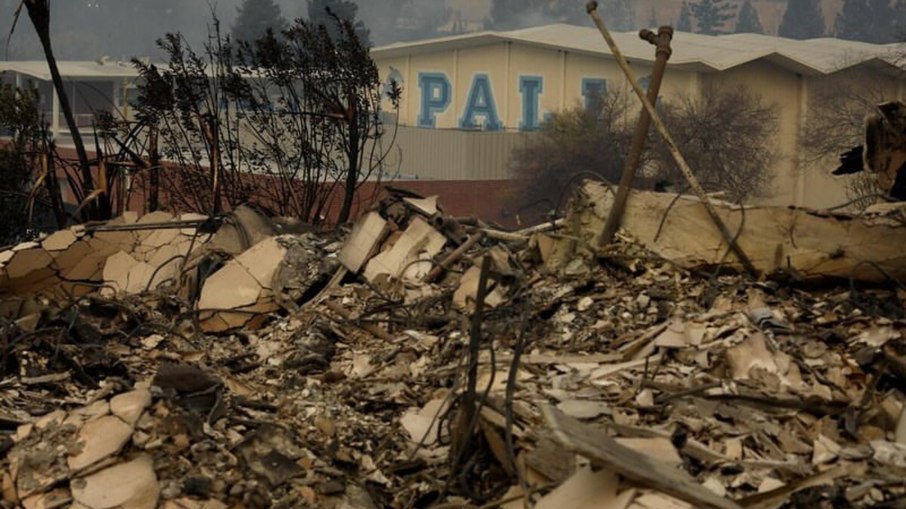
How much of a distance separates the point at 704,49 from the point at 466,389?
43724mm

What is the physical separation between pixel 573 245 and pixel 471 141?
36963 millimetres

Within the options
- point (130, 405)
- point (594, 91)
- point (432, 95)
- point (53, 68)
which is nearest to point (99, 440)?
point (130, 405)

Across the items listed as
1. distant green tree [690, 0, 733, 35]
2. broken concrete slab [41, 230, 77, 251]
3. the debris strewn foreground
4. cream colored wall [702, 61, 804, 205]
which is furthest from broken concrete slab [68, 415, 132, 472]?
distant green tree [690, 0, 733, 35]

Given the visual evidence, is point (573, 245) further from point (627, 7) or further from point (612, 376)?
point (627, 7)

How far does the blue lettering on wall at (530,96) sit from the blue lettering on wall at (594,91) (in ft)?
6.72

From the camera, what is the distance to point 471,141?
44438mm

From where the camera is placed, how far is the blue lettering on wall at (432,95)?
5262cm

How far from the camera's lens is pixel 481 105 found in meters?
51.5

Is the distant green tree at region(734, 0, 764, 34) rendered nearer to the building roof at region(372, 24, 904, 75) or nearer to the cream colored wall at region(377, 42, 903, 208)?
the building roof at region(372, 24, 904, 75)

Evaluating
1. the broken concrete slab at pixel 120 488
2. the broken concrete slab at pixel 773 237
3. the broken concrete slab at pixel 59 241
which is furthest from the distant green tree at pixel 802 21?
the broken concrete slab at pixel 120 488

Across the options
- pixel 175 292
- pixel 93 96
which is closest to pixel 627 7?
pixel 93 96

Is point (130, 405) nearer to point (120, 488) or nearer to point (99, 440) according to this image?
point (99, 440)

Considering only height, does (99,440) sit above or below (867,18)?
below

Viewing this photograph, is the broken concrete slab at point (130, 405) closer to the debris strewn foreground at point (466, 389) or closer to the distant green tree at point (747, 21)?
the debris strewn foreground at point (466, 389)
